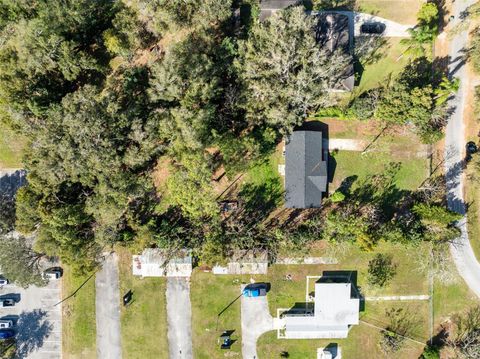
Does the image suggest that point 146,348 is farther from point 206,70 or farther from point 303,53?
point 303,53

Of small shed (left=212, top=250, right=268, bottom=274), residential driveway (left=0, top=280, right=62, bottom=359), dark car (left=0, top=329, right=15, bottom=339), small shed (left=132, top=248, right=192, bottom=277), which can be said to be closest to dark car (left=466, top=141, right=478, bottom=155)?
small shed (left=212, top=250, right=268, bottom=274)

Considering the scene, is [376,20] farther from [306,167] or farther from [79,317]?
[79,317]

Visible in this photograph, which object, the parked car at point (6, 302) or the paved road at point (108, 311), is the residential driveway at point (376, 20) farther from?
the parked car at point (6, 302)

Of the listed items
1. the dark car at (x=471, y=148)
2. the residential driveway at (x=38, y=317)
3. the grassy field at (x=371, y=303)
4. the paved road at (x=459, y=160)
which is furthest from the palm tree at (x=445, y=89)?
the residential driveway at (x=38, y=317)

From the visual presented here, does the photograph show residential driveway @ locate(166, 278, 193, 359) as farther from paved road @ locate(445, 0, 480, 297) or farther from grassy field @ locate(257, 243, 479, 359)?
paved road @ locate(445, 0, 480, 297)

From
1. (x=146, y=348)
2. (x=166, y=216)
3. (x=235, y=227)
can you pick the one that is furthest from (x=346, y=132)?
(x=146, y=348)

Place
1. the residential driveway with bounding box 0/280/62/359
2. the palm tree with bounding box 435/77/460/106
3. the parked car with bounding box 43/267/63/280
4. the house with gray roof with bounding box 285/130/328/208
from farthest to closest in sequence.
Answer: the residential driveway with bounding box 0/280/62/359 → the parked car with bounding box 43/267/63/280 → the house with gray roof with bounding box 285/130/328/208 → the palm tree with bounding box 435/77/460/106

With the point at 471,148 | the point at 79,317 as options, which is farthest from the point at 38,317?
the point at 471,148
